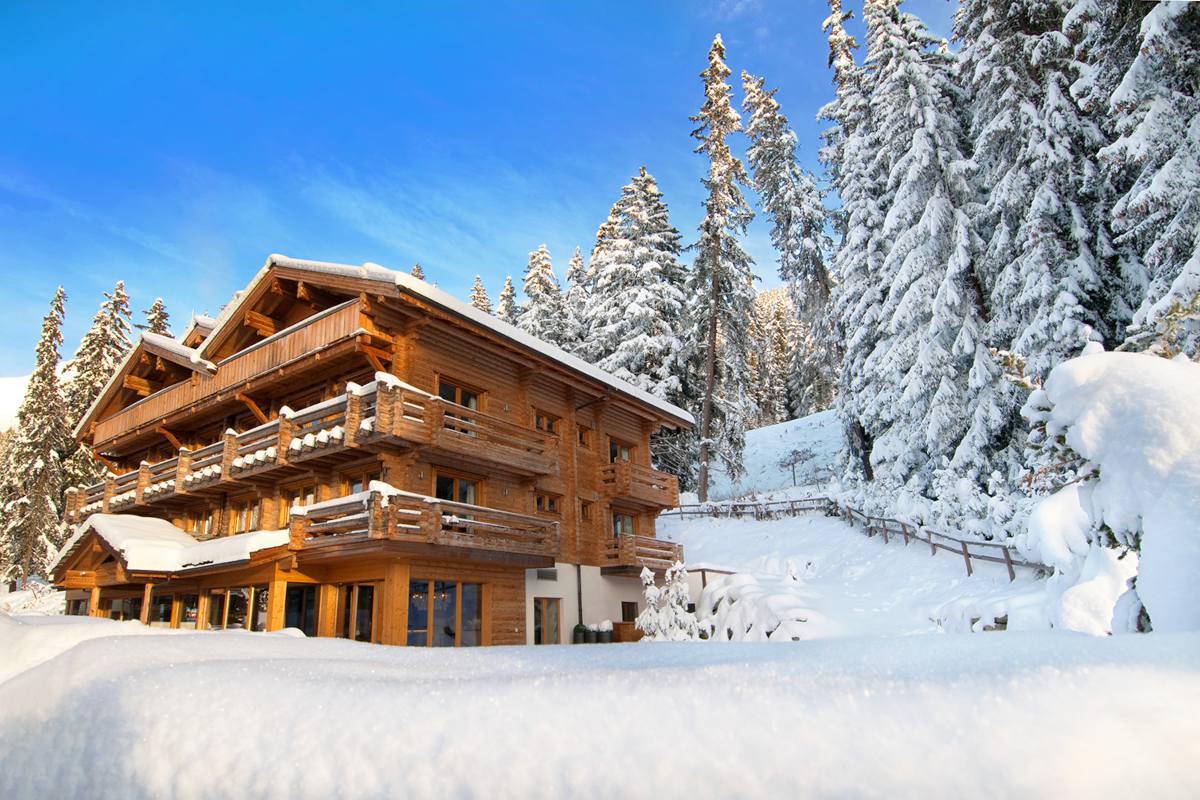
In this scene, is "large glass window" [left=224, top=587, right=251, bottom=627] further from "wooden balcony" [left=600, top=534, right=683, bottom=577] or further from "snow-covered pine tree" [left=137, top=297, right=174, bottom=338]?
"snow-covered pine tree" [left=137, top=297, right=174, bottom=338]

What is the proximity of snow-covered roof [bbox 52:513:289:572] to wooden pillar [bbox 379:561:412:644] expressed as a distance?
2851 millimetres

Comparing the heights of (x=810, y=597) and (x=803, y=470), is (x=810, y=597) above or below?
below

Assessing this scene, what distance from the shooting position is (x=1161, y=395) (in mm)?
2969

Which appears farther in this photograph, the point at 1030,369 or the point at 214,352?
the point at 214,352

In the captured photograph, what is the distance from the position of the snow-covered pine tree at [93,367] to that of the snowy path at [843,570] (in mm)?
30115

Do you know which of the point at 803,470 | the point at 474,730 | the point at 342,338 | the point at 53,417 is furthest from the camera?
the point at 803,470

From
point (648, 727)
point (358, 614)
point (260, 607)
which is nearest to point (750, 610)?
point (358, 614)

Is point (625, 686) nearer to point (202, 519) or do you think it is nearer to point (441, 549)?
point (441, 549)

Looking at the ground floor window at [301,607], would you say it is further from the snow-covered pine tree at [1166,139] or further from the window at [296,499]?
the snow-covered pine tree at [1166,139]

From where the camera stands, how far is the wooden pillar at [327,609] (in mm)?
17188

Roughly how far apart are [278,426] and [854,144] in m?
25.0

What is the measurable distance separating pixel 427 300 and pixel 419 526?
17.8 ft

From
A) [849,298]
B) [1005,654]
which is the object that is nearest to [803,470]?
[849,298]

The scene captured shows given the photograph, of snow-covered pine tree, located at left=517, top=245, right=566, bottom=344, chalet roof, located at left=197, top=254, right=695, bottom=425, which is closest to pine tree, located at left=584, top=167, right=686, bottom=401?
snow-covered pine tree, located at left=517, top=245, right=566, bottom=344
